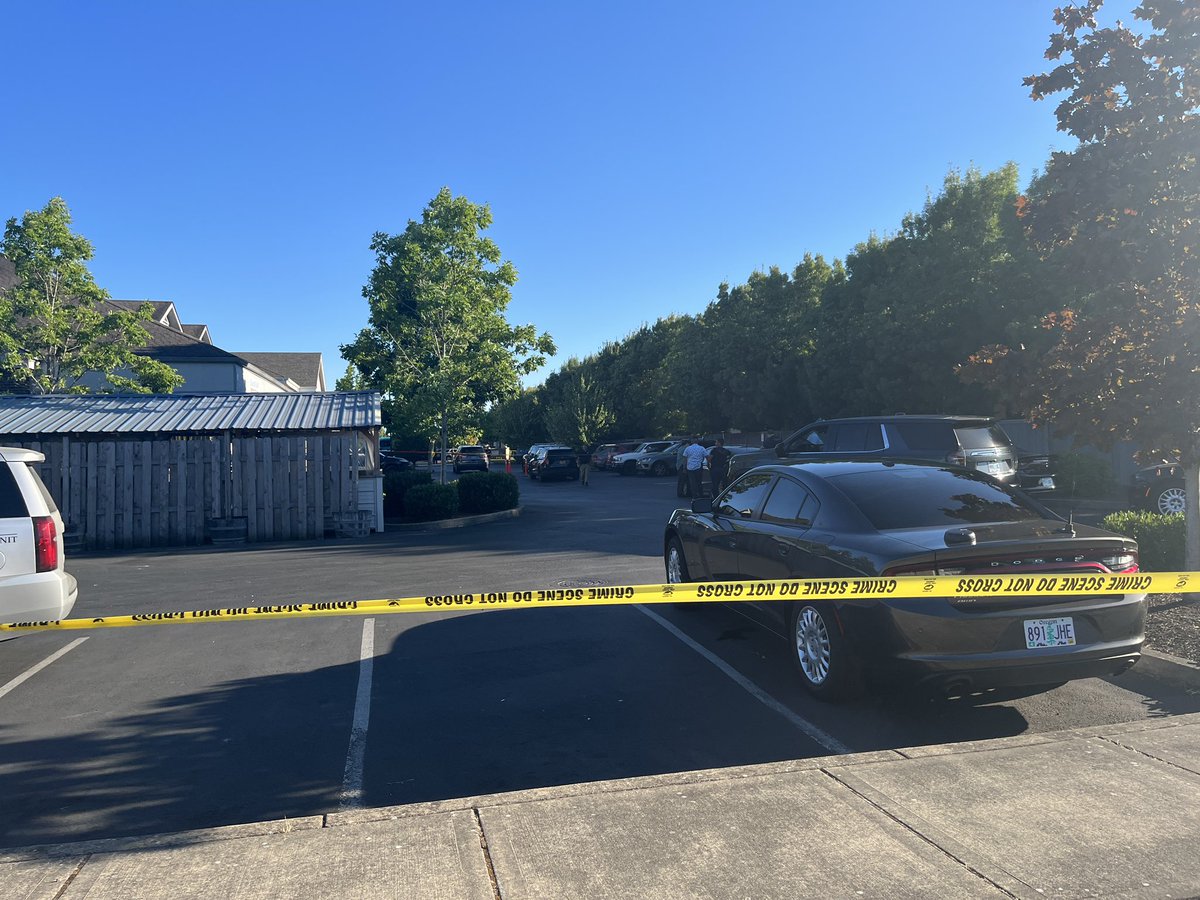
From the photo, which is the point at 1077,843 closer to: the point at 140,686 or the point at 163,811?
the point at 163,811

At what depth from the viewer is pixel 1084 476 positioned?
1994 centimetres

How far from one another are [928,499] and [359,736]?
3.84m

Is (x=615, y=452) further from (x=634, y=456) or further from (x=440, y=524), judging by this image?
(x=440, y=524)

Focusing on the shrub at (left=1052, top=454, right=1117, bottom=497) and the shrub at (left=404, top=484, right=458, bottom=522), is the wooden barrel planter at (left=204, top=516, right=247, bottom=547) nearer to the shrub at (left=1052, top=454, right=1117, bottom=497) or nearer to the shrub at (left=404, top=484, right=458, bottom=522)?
the shrub at (left=404, top=484, right=458, bottom=522)

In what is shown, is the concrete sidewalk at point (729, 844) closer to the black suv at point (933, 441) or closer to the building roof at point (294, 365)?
the black suv at point (933, 441)

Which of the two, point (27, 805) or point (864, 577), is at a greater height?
point (864, 577)

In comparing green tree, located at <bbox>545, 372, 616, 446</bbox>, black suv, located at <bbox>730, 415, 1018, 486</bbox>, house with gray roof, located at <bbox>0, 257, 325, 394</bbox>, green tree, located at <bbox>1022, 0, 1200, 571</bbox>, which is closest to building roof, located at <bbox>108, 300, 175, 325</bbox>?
house with gray roof, located at <bbox>0, 257, 325, 394</bbox>

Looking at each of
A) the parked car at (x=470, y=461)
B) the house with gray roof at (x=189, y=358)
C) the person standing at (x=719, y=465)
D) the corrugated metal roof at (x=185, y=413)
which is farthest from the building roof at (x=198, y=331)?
the person standing at (x=719, y=465)

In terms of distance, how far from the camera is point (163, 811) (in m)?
4.31

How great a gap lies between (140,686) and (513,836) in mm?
3985

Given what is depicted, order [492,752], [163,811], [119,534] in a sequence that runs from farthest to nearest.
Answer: [119,534] → [492,752] → [163,811]

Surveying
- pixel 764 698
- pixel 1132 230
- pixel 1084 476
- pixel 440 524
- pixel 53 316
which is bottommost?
pixel 764 698

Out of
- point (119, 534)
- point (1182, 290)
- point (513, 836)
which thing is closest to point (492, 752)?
point (513, 836)

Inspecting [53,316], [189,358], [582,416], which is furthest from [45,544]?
[582,416]
